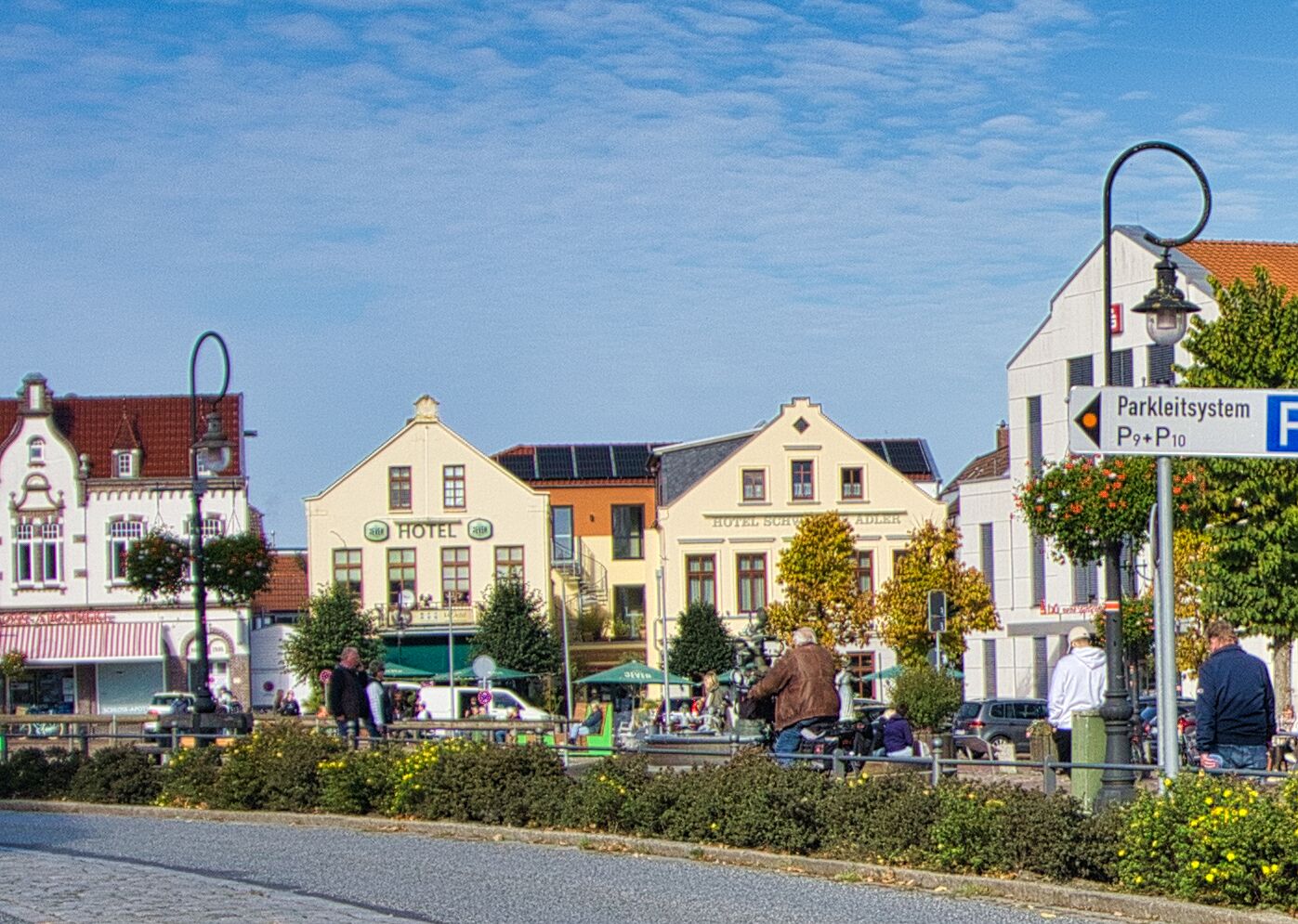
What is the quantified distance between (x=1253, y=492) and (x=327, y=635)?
32.8 meters

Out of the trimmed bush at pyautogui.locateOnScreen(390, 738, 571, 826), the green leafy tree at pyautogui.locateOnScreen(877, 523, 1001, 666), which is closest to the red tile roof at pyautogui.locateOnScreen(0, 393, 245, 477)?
the green leafy tree at pyautogui.locateOnScreen(877, 523, 1001, 666)

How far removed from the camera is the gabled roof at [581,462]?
73750 millimetres

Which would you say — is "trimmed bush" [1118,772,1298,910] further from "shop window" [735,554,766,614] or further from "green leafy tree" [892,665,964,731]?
"shop window" [735,554,766,614]

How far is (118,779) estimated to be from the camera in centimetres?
2322

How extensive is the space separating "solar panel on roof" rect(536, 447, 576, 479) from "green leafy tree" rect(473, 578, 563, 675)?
9608mm

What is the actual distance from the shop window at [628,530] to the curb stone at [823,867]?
164ft

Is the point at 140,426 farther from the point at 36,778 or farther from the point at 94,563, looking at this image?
the point at 36,778

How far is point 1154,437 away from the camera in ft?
39.3

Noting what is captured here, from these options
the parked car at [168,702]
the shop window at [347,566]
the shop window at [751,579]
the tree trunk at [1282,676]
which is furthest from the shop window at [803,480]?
the tree trunk at [1282,676]

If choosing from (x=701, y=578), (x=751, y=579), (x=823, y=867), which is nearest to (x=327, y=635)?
(x=701, y=578)

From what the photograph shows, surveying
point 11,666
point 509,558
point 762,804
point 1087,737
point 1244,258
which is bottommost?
point 11,666

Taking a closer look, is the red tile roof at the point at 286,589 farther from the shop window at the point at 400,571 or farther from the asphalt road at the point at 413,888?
the asphalt road at the point at 413,888

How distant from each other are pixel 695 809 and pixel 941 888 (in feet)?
10.3

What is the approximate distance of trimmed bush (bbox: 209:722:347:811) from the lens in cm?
2094
